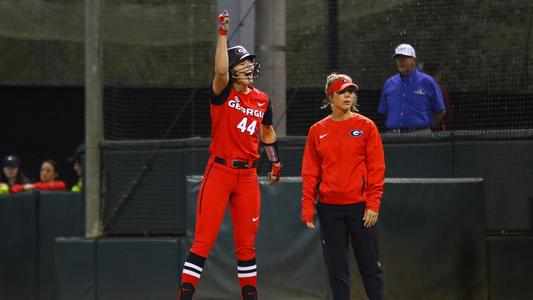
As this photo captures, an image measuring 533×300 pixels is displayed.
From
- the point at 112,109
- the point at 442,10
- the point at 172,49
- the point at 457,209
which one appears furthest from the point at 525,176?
the point at 172,49

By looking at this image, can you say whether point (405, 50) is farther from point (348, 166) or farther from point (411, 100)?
point (348, 166)

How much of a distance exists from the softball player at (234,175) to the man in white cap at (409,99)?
2.90 m

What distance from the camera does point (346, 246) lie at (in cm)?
766

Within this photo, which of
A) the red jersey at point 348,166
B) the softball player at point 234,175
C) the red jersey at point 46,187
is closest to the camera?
the red jersey at point 348,166

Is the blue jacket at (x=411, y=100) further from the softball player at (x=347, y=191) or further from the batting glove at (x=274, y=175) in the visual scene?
the softball player at (x=347, y=191)

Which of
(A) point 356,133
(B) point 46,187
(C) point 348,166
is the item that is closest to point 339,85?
(A) point 356,133

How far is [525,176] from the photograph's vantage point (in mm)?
10141

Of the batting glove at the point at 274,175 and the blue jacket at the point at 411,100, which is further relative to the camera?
the blue jacket at the point at 411,100

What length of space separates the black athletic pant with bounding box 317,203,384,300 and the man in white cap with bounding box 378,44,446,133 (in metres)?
3.31

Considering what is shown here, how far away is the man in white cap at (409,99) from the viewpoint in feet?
34.8

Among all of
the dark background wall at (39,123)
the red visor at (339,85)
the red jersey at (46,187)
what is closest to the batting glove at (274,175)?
the red visor at (339,85)

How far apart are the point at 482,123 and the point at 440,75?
2.24ft

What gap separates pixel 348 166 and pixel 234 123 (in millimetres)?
1000

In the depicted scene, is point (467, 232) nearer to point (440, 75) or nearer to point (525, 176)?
point (525, 176)
